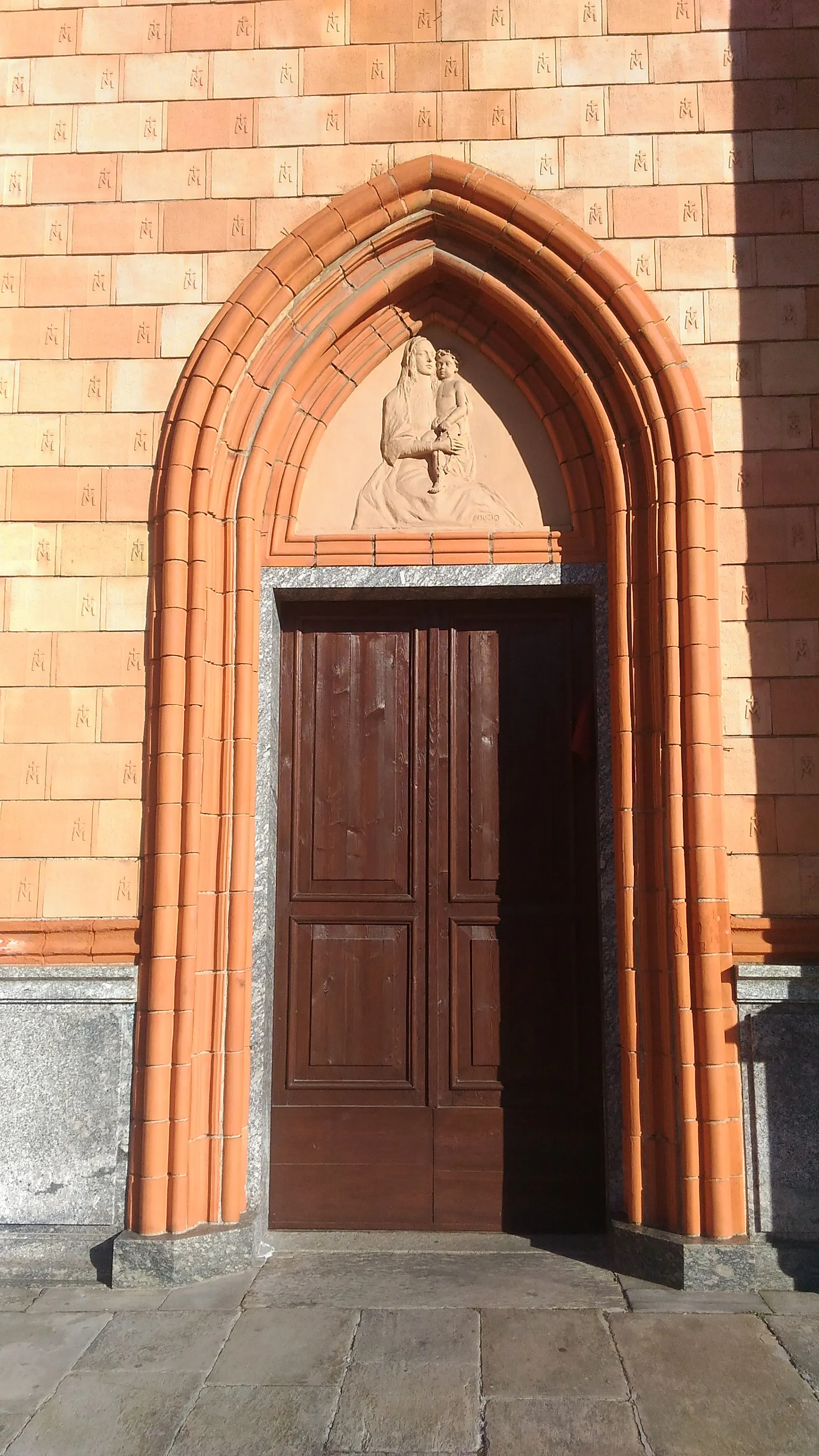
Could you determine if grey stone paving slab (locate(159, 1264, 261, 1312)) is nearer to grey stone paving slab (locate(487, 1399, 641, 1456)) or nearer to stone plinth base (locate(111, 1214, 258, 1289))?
stone plinth base (locate(111, 1214, 258, 1289))

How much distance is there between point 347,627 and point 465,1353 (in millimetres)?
2877

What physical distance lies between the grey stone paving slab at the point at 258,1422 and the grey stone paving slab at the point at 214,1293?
61 cm

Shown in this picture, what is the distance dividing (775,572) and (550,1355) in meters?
3.00

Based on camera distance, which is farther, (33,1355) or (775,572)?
(775,572)

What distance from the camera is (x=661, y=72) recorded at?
448cm

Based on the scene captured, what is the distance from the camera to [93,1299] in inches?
145

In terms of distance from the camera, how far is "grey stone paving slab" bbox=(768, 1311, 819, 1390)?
307 centimetres

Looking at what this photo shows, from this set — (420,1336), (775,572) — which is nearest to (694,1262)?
(420,1336)

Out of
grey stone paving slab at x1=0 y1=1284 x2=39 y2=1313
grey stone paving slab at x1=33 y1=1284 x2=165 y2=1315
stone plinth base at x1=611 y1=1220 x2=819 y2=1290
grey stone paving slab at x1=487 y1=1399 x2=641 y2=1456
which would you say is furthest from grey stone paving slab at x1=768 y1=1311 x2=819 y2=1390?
grey stone paving slab at x1=0 y1=1284 x2=39 y2=1313

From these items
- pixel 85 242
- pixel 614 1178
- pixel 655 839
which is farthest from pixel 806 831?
pixel 85 242

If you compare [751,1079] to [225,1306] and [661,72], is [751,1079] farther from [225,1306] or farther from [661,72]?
[661,72]

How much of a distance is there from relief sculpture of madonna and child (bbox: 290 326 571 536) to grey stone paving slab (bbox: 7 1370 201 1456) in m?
3.26

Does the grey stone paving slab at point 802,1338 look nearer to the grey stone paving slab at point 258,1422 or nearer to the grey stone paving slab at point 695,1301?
the grey stone paving slab at point 695,1301

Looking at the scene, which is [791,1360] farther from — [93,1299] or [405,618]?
[405,618]
